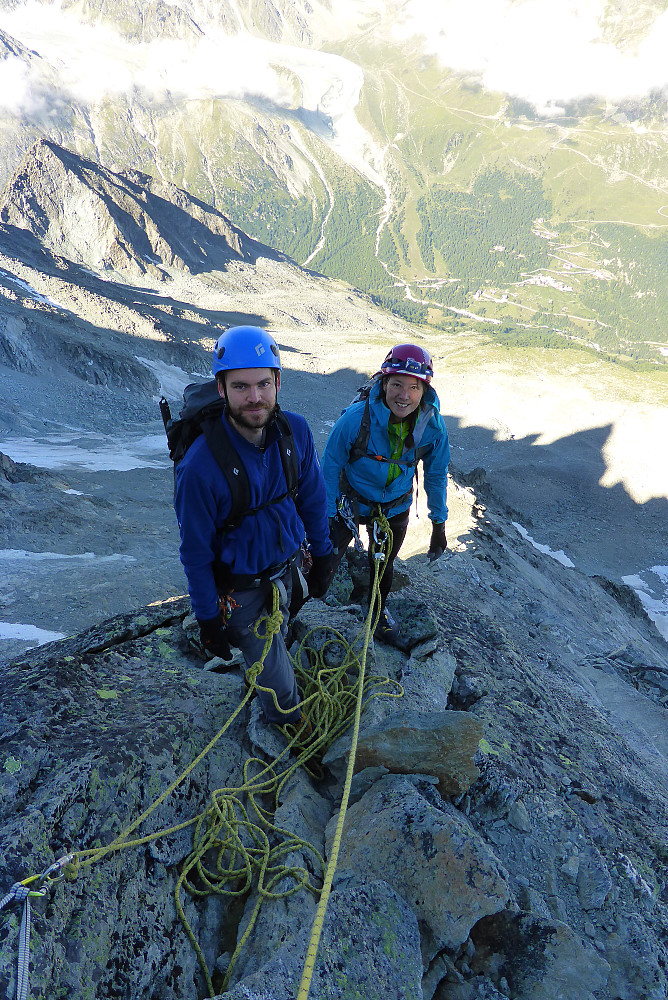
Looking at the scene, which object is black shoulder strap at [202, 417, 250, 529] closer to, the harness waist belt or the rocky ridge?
the harness waist belt

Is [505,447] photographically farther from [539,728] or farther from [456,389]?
[539,728]

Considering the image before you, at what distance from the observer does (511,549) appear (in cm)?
1889

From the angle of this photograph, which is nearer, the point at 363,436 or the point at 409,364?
the point at 409,364

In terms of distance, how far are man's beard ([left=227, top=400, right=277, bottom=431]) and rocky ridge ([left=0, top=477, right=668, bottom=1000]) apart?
2489 millimetres

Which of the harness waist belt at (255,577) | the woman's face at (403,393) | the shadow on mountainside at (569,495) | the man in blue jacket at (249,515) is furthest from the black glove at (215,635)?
the shadow on mountainside at (569,495)

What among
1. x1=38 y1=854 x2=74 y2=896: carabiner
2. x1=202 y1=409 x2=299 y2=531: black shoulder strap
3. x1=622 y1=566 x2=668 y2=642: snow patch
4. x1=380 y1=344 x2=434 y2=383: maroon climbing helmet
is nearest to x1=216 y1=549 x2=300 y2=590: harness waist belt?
x1=202 y1=409 x2=299 y2=531: black shoulder strap

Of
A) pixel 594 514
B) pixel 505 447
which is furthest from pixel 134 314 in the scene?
pixel 594 514

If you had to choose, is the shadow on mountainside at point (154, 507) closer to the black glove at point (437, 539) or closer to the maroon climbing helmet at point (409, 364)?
the black glove at point (437, 539)

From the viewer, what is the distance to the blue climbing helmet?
11.3ft

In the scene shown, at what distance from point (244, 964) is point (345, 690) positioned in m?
2.35

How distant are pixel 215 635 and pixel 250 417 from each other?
5.64 feet

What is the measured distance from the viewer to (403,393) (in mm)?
5199

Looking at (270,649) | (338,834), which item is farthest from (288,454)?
(338,834)

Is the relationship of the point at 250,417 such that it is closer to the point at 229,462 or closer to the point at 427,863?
the point at 229,462
